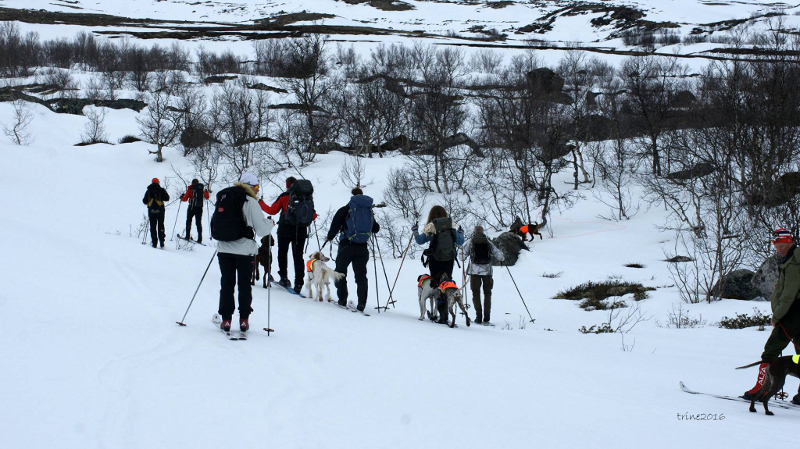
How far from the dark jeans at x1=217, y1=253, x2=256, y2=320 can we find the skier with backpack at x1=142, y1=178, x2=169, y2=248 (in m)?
9.15

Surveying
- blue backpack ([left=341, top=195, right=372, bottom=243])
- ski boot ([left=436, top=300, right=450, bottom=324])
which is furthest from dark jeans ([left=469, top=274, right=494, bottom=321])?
blue backpack ([left=341, top=195, right=372, bottom=243])

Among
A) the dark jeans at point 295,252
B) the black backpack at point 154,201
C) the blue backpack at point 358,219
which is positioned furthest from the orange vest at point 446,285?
the black backpack at point 154,201

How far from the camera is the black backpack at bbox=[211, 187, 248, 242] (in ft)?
19.0

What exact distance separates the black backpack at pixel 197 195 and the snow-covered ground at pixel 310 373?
443 centimetres

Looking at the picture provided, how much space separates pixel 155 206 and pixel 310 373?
36.6 feet

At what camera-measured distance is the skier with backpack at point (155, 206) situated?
13.9 m

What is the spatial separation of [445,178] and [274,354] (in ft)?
96.3

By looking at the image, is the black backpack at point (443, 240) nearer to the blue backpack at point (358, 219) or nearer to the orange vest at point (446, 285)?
the orange vest at point (446, 285)

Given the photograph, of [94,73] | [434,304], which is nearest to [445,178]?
[434,304]

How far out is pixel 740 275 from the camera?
45.1ft

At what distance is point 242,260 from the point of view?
234 inches

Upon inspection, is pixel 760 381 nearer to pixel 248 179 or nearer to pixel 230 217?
pixel 230 217

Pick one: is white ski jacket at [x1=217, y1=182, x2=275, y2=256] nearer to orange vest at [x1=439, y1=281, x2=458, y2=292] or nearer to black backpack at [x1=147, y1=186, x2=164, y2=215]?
orange vest at [x1=439, y1=281, x2=458, y2=292]

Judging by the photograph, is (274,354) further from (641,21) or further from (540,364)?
(641,21)
